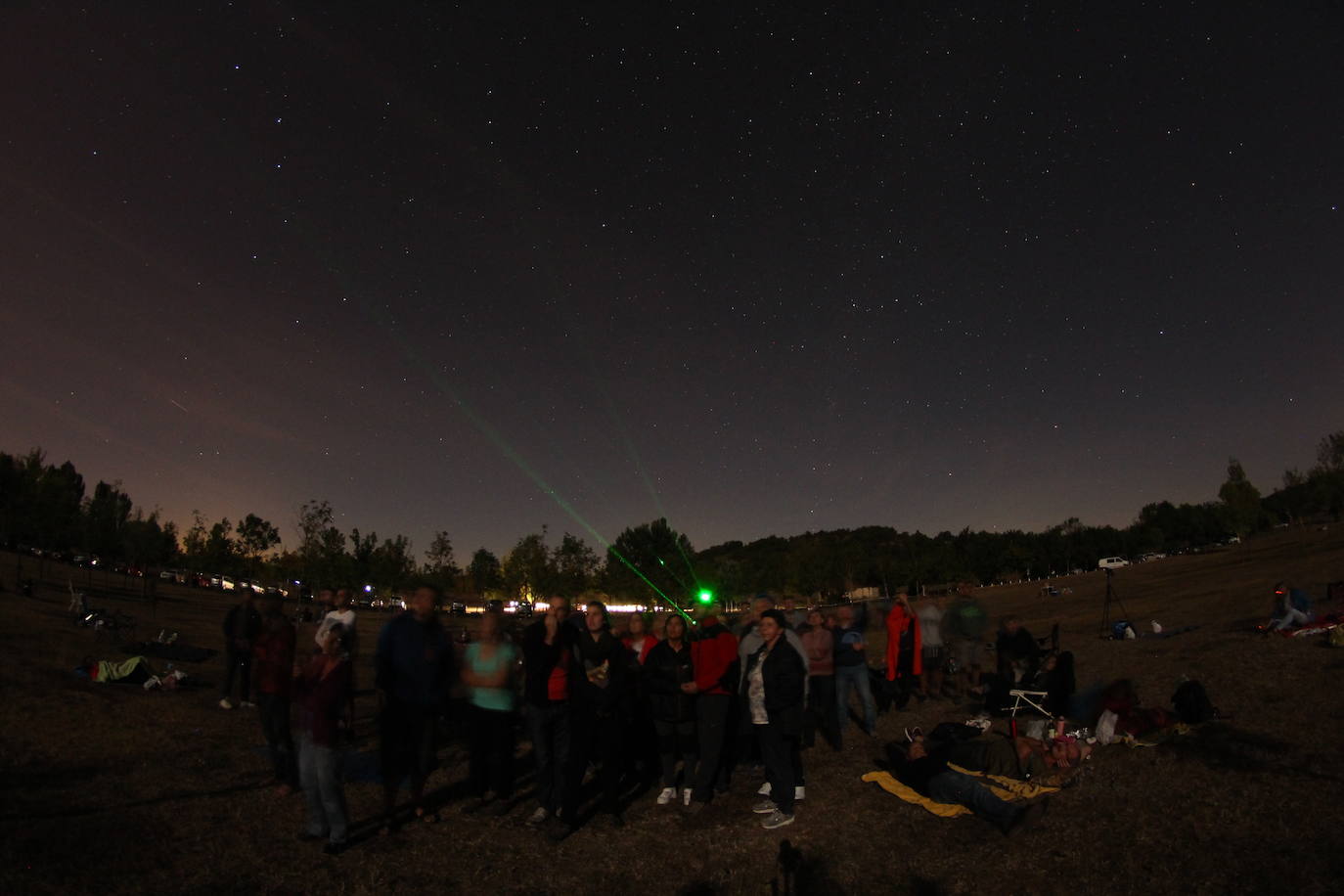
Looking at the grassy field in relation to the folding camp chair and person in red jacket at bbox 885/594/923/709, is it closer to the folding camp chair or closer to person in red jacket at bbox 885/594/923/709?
the folding camp chair

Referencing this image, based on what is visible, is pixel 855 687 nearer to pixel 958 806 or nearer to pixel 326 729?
pixel 958 806

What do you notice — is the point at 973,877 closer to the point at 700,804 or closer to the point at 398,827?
the point at 700,804

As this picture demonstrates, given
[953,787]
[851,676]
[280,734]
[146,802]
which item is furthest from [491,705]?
[851,676]

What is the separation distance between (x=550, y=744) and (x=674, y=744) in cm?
157

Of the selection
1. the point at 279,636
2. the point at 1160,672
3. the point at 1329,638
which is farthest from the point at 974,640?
the point at 279,636

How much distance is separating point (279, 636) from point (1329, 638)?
17.5 m

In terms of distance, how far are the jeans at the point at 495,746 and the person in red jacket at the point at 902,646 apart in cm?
742

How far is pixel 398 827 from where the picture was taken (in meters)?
6.88

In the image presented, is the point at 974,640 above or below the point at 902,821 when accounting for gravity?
above

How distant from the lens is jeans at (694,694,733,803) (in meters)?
7.68

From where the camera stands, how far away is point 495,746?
26.0 ft

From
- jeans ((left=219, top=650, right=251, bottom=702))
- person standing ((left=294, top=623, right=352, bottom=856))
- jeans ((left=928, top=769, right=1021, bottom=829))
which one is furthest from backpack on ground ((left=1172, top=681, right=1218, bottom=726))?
jeans ((left=219, top=650, right=251, bottom=702))

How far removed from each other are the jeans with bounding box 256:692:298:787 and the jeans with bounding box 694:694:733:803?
4.54 metres

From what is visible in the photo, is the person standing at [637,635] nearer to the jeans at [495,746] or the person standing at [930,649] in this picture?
the jeans at [495,746]
